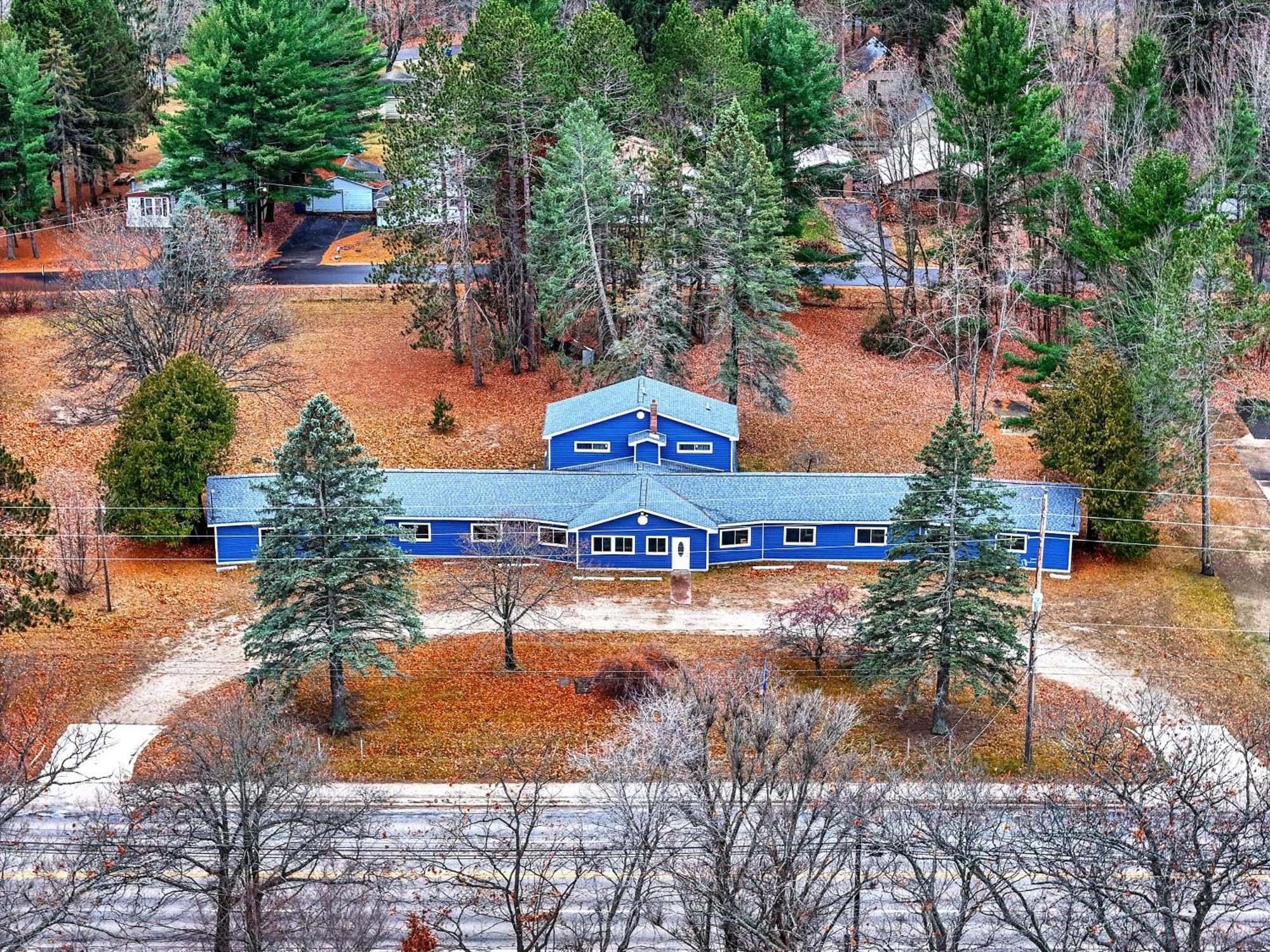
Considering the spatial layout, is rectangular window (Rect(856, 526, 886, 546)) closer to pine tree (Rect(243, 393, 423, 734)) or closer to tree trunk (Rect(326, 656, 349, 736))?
pine tree (Rect(243, 393, 423, 734))

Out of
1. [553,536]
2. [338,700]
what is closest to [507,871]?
[338,700]

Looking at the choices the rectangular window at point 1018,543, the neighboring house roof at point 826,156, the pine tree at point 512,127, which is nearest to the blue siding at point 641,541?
the rectangular window at point 1018,543

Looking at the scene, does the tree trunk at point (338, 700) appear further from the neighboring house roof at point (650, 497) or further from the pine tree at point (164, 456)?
the pine tree at point (164, 456)

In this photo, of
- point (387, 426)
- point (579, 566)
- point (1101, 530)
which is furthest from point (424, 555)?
point (1101, 530)

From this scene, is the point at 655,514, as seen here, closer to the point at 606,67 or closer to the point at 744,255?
the point at 744,255

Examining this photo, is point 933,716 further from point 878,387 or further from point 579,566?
point 878,387

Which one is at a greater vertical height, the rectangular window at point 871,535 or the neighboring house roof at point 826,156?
the neighboring house roof at point 826,156
